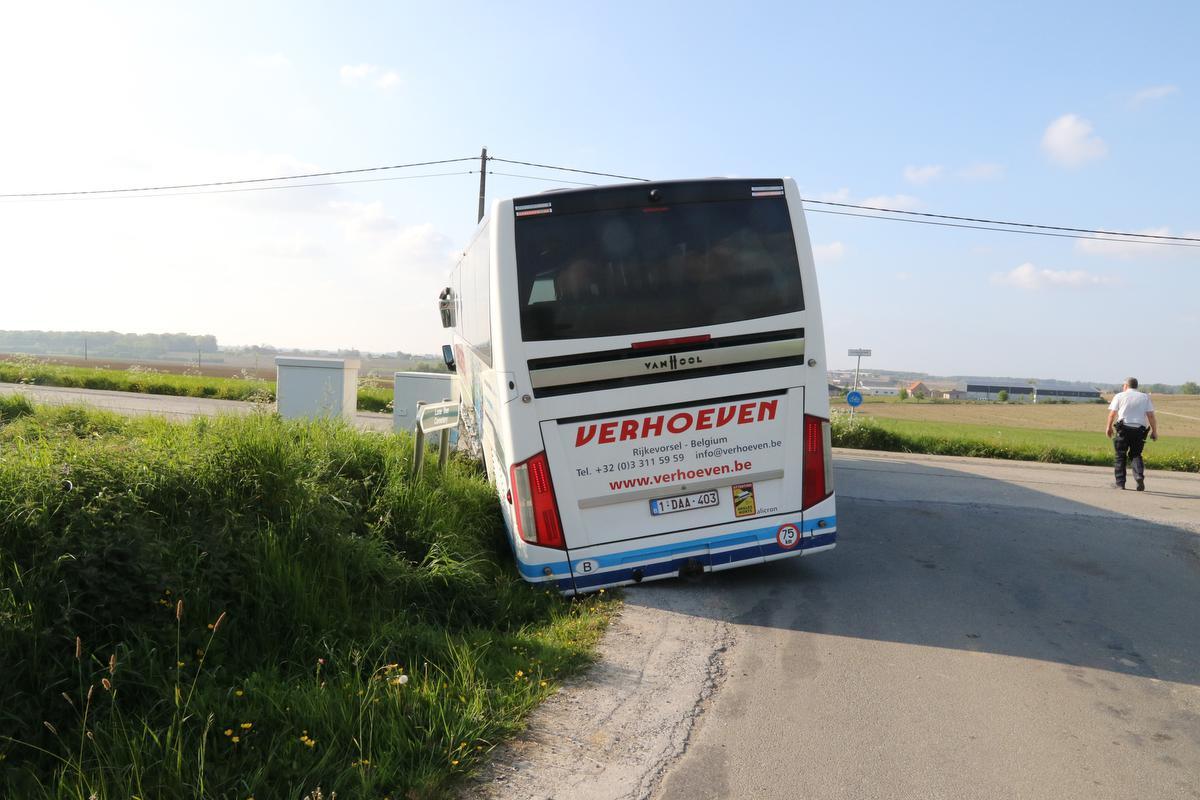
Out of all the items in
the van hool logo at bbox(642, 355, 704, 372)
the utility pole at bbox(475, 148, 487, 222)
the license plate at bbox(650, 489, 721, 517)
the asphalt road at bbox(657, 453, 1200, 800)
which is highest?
the utility pole at bbox(475, 148, 487, 222)

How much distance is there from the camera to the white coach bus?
6.09m

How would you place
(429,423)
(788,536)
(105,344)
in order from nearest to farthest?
(788,536) → (429,423) → (105,344)

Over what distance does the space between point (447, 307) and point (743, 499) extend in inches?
319

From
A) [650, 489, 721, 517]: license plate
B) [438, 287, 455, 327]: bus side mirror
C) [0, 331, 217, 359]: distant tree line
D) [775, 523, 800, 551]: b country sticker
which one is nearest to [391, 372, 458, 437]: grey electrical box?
[438, 287, 455, 327]: bus side mirror

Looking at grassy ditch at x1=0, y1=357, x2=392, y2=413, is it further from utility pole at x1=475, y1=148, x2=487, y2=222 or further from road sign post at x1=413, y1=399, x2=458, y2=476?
road sign post at x1=413, y1=399, x2=458, y2=476

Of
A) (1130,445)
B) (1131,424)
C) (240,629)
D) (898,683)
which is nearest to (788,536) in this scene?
(898,683)

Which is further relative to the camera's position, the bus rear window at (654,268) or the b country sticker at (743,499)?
the b country sticker at (743,499)

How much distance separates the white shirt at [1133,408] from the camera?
41.4 feet

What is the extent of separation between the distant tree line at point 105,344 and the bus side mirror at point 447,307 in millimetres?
Answer: 29160

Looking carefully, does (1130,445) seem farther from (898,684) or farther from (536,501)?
(536,501)

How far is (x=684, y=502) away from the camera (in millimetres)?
6371

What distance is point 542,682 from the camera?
438 cm

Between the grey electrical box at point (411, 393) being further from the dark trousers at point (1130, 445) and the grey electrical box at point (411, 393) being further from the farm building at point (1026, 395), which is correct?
the farm building at point (1026, 395)

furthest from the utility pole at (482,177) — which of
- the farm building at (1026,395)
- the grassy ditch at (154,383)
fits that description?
the farm building at (1026,395)
